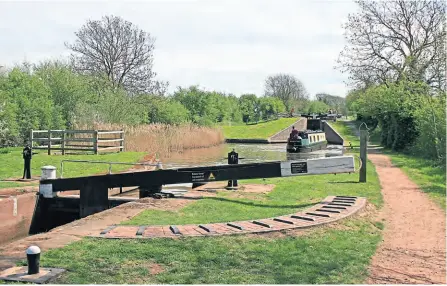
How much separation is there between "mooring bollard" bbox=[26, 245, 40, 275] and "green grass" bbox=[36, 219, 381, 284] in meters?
0.32

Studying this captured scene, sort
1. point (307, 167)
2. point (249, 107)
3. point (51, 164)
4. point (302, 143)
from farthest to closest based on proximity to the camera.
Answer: point (249, 107) < point (302, 143) < point (51, 164) < point (307, 167)

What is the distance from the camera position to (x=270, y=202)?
10.2 m

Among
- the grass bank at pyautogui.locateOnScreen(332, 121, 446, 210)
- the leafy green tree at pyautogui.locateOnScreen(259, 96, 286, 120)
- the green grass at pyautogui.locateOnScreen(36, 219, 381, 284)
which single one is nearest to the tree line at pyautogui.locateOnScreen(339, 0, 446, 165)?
the grass bank at pyautogui.locateOnScreen(332, 121, 446, 210)

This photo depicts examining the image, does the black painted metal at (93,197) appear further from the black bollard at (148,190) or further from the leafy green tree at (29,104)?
the leafy green tree at (29,104)

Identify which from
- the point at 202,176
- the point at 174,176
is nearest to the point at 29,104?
the point at 174,176

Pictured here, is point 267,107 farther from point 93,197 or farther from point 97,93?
point 93,197

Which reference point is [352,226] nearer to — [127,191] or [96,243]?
[96,243]

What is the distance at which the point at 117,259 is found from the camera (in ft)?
19.8

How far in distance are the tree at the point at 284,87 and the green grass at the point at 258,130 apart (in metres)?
34.6

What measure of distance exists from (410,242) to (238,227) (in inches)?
105

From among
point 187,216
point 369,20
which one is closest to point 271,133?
point 369,20

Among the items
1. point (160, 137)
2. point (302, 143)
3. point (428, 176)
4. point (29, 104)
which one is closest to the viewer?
point (428, 176)

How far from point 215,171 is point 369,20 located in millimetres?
24204

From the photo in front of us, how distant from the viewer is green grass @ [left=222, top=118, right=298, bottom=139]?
168 ft
